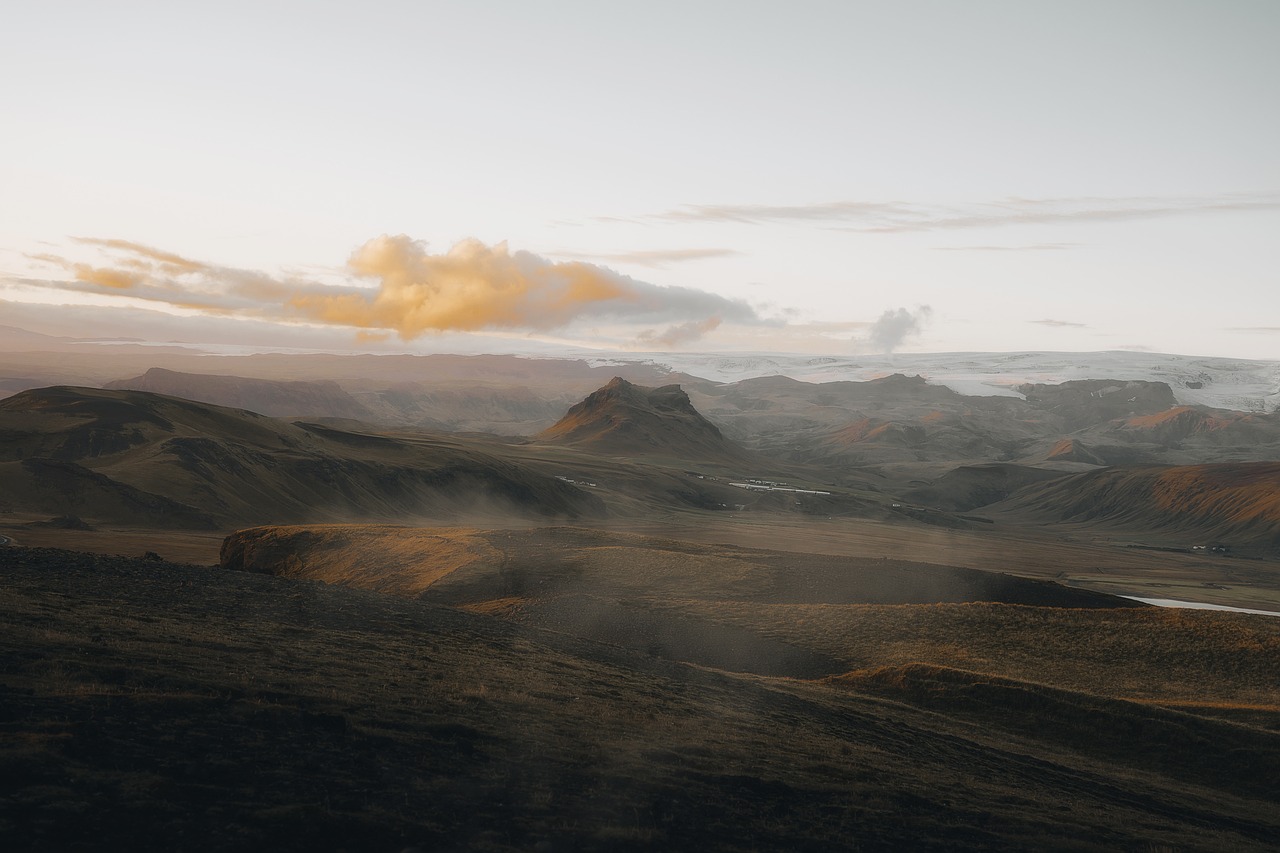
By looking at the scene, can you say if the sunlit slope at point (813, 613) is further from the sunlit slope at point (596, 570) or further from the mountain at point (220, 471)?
the mountain at point (220, 471)

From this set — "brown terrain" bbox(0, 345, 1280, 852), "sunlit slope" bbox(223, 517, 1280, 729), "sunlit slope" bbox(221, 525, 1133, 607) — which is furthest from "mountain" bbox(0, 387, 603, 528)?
"sunlit slope" bbox(223, 517, 1280, 729)

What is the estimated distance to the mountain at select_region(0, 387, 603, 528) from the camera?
4646 inches

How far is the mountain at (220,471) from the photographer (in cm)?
11800

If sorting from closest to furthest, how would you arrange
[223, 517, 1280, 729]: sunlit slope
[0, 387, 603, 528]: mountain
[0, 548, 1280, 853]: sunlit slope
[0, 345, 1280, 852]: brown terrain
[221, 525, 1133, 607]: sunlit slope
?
[0, 548, 1280, 853]: sunlit slope → [0, 345, 1280, 852]: brown terrain → [223, 517, 1280, 729]: sunlit slope → [221, 525, 1133, 607]: sunlit slope → [0, 387, 603, 528]: mountain

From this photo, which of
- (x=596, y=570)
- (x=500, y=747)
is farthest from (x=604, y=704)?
(x=596, y=570)

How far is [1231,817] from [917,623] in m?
25.7

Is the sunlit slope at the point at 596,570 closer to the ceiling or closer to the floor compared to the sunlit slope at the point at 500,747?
closer to the floor

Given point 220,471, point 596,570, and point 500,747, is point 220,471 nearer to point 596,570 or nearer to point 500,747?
point 596,570

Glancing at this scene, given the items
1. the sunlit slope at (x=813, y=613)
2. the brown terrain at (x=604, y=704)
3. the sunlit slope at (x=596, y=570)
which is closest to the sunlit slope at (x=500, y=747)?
the brown terrain at (x=604, y=704)

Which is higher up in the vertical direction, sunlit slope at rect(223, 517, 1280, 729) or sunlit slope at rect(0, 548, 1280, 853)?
sunlit slope at rect(0, 548, 1280, 853)

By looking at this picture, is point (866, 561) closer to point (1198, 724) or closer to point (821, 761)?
point (1198, 724)

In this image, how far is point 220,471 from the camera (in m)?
134

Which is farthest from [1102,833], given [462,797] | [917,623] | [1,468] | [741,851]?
[1,468]

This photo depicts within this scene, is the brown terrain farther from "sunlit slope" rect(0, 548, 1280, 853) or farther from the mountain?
the mountain
